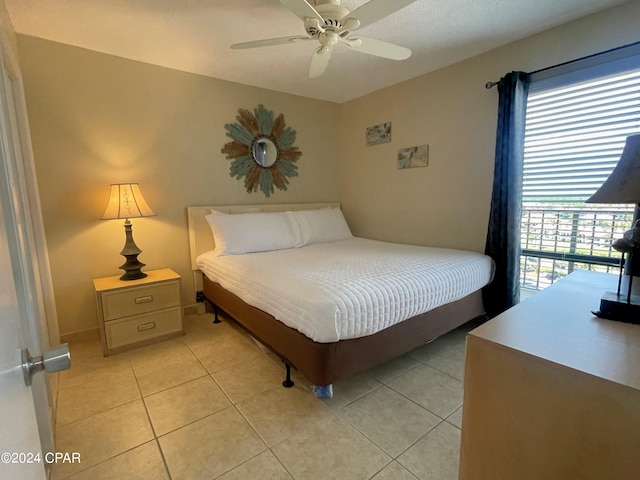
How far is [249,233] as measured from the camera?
2.88m

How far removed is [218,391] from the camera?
184 cm

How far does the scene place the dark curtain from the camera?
7.73 ft

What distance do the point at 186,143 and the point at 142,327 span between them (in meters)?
1.69

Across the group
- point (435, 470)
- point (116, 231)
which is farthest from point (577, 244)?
point (116, 231)

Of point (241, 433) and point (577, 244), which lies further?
point (577, 244)

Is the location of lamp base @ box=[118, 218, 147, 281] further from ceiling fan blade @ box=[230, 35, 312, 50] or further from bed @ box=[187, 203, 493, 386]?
ceiling fan blade @ box=[230, 35, 312, 50]

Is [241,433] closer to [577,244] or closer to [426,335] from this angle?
[426,335]

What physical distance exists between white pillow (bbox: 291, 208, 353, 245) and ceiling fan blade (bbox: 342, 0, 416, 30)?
198 centimetres

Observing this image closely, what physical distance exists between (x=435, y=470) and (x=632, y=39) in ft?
9.11

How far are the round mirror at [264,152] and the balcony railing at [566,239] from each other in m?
2.48

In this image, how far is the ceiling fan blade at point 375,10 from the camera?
1459mm

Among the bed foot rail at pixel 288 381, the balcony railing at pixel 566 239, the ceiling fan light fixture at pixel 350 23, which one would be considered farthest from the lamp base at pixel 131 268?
the balcony railing at pixel 566 239

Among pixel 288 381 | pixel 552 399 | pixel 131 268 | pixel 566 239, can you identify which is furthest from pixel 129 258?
pixel 566 239

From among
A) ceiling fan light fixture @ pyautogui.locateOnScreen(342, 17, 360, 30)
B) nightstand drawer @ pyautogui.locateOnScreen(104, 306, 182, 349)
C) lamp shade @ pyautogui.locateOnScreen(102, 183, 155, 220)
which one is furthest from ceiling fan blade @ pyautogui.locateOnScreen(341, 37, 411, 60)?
nightstand drawer @ pyautogui.locateOnScreen(104, 306, 182, 349)
